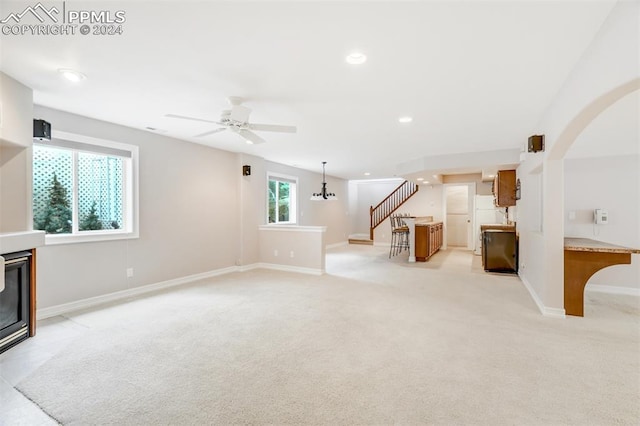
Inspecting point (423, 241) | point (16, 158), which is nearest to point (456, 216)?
point (423, 241)

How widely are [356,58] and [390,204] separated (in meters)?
8.99

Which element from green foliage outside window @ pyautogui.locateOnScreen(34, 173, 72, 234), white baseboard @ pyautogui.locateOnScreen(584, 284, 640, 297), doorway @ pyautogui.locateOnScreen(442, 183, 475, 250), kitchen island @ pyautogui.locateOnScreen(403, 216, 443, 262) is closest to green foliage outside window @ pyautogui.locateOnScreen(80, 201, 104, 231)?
green foliage outside window @ pyautogui.locateOnScreen(34, 173, 72, 234)

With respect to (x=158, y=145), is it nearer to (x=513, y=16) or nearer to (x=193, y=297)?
(x=193, y=297)

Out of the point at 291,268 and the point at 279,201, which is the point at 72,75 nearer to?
the point at 291,268

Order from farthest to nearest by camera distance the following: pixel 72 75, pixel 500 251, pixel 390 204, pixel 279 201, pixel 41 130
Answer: pixel 390 204 < pixel 279 201 < pixel 500 251 < pixel 41 130 < pixel 72 75

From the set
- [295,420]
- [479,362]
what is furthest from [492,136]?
[295,420]

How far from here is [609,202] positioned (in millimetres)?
4777

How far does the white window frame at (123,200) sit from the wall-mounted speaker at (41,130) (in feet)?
0.89

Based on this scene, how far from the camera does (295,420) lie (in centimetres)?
179

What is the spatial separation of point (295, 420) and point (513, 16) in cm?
285

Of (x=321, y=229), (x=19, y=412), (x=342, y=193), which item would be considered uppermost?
(x=342, y=193)

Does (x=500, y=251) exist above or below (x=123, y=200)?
below

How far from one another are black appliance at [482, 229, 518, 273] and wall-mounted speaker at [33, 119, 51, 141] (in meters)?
7.19

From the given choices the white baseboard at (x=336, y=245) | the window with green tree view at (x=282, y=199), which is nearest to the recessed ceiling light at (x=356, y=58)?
the window with green tree view at (x=282, y=199)
